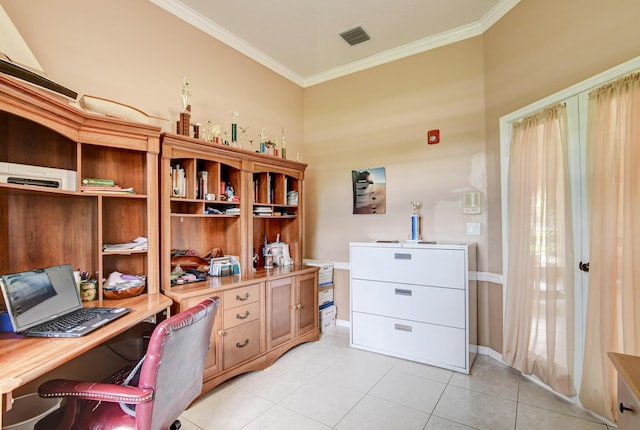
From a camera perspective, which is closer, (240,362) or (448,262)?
(240,362)

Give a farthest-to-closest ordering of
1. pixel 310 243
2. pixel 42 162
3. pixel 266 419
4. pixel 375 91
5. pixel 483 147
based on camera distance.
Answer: pixel 310 243 → pixel 375 91 → pixel 483 147 → pixel 266 419 → pixel 42 162

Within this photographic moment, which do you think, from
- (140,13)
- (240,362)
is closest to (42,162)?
(140,13)

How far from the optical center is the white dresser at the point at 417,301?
2.67 metres

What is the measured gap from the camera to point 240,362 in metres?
2.54

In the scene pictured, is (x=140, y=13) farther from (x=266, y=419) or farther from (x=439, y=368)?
(x=439, y=368)

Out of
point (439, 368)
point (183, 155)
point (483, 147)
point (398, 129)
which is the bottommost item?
point (439, 368)

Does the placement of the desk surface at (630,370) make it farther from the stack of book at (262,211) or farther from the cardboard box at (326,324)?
the cardboard box at (326,324)

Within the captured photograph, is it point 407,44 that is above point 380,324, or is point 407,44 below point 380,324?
above

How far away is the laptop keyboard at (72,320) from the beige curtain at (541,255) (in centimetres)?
297

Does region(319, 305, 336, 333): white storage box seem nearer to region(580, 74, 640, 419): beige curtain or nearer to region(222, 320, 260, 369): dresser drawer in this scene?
region(222, 320, 260, 369): dresser drawer

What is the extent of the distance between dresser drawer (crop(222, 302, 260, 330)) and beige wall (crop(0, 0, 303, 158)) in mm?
1694

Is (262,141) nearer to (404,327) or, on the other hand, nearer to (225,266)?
(225,266)

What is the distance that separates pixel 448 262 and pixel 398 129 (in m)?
1.64

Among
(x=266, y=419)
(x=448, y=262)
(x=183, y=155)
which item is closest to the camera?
(x=266, y=419)
